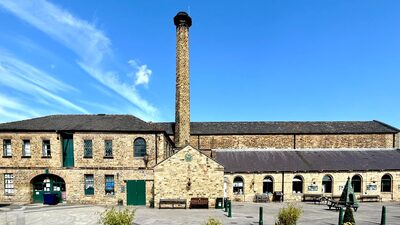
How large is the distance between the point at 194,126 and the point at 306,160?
1286 centimetres

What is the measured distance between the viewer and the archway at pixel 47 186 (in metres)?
21.5

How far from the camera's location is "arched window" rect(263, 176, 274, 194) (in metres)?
23.4

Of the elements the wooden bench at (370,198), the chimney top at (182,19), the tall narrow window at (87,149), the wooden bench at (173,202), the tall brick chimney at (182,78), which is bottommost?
the wooden bench at (370,198)

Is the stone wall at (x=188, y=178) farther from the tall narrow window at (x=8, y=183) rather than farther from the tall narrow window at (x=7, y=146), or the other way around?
the tall narrow window at (x=7, y=146)

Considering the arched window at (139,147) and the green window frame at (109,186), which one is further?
the arched window at (139,147)

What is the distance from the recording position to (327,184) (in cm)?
2375

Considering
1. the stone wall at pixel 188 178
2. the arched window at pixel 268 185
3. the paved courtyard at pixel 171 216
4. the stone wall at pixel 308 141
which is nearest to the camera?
the paved courtyard at pixel 171 216

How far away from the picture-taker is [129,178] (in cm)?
2114

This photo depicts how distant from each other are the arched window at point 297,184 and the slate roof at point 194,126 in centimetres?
623

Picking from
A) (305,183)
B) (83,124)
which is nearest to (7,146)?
(83,124)

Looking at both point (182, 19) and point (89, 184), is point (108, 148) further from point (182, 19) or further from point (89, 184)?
point (182, 19)

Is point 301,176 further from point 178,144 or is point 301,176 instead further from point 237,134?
point 178,144

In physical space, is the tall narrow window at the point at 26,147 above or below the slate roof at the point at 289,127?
below

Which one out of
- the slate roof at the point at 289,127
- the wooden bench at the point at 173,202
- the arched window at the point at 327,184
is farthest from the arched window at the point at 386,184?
the wooden bench at the point at 173,202
